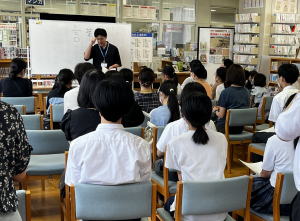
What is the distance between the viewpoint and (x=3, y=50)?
25.8 ft

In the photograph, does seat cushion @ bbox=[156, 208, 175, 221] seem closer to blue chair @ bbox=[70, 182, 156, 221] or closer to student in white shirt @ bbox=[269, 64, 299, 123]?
blue chair @ bbox=[70, 182, 156, 221]

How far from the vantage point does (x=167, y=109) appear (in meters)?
3.22

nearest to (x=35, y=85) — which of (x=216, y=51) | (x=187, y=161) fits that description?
(x=187, y=161)

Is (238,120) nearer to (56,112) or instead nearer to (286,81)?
(286,81)

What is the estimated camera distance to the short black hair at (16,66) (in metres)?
4.70

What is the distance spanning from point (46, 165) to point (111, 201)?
4.66ft

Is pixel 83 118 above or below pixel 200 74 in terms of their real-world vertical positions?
below

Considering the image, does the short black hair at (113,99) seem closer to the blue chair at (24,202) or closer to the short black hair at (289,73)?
the blue chair at (24,202)

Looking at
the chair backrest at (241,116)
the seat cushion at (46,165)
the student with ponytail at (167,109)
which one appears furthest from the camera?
the chair backrest at (241,116)

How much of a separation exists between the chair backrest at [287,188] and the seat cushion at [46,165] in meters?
1.68

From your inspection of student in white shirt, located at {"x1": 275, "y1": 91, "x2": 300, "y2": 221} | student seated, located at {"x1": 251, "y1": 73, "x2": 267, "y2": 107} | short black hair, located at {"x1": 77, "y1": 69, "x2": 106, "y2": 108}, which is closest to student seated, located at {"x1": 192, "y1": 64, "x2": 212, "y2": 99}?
student seated, located at {"x1": 251, "y1": 73, "x2": 267, "y2": 107}

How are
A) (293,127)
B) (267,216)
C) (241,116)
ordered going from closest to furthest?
(293,127) → (267,216) → (241,116)

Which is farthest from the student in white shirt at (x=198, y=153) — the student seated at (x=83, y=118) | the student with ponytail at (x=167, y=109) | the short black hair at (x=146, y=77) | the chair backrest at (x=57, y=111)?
the chair backrest at (x=57, y=111)

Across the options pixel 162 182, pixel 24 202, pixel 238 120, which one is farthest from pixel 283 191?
pixel 238 120
